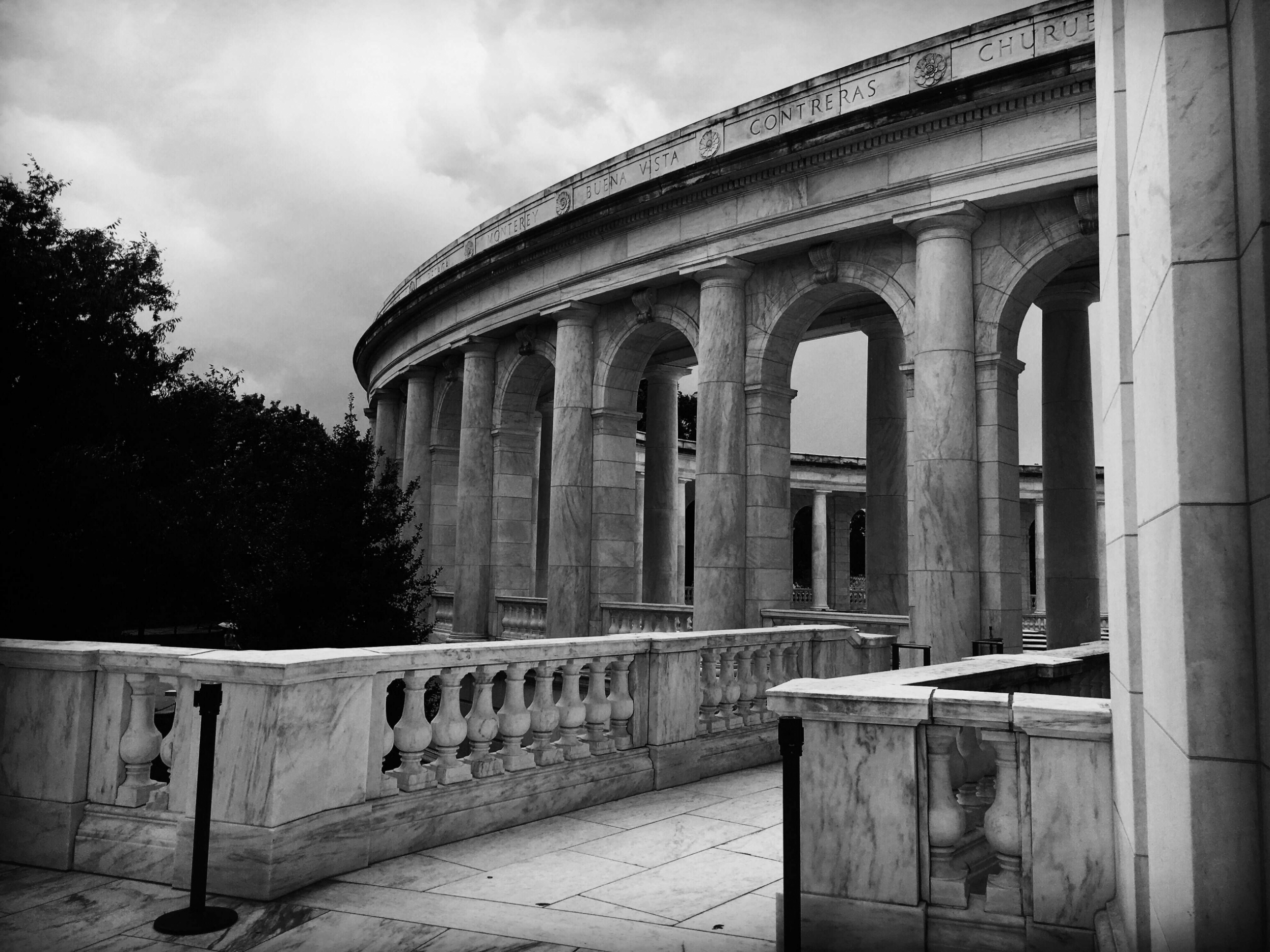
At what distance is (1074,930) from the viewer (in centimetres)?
684

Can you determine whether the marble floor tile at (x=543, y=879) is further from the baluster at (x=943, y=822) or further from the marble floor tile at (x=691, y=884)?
the baluster at (x=943, y=822)

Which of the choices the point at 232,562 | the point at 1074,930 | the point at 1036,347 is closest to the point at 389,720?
the point at 232,562

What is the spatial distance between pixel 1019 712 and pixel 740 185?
907 inches

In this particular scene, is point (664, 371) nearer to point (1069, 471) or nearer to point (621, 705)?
point (1069, 471)

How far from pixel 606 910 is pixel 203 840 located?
3.53 meters

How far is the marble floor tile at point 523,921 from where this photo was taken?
754 centimetres

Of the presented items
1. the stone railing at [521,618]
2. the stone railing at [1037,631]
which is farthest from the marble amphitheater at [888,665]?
the stone railing at [521,618]

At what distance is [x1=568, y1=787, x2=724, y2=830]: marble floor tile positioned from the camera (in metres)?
11.8

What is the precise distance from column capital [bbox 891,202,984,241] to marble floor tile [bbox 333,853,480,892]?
20042mm

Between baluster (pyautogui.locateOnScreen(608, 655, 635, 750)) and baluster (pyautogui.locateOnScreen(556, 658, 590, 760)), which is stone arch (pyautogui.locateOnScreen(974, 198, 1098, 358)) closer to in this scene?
baluster (pyautogui.locateOnScreen(608, 655, 635, 750))

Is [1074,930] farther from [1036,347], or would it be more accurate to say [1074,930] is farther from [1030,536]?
[1036,347]

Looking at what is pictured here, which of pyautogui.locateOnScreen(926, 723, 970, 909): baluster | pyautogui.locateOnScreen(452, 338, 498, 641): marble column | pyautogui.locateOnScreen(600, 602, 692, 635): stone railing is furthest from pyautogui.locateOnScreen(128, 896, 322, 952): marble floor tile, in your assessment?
pyautogui.locateOnScreen(452, 338, 498, 641): marble column

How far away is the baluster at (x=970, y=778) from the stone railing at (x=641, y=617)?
20.1 meters

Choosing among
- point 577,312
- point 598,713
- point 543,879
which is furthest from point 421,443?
point 543,879
